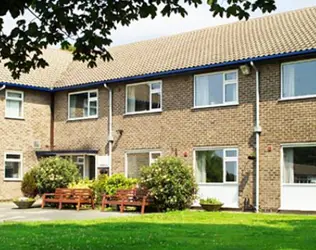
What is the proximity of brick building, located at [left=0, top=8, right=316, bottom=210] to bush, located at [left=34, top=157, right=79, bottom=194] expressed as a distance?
4.53 feet

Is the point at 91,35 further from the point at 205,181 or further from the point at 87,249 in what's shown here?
the point at 205,181

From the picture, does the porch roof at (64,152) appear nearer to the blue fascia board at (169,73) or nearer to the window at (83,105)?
the window at (83,105)

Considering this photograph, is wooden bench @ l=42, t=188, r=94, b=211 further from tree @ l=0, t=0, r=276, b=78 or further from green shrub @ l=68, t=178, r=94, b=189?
tree @ l=0, t=0, r=276, b=78

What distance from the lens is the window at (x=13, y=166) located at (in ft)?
89.8

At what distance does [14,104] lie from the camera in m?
27.9

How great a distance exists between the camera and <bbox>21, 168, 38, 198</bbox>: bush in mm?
26263

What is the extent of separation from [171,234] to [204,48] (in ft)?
43.8

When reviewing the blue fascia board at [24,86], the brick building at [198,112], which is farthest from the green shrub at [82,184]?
the blue fascia board at [24,86]

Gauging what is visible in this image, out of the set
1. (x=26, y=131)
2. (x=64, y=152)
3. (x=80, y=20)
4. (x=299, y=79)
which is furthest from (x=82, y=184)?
(x=80, y=20)

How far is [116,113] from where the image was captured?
25.9 meters

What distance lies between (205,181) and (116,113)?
5434 mm

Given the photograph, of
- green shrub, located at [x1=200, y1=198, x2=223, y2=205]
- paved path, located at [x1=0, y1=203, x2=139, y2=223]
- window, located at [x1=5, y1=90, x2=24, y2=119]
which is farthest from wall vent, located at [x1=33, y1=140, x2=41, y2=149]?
green shrub, located at [x1=200, y1=198, x2=223, y2=205]

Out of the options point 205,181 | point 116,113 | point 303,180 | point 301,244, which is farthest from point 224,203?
point 301,244

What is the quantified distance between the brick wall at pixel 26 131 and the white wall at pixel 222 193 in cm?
928
